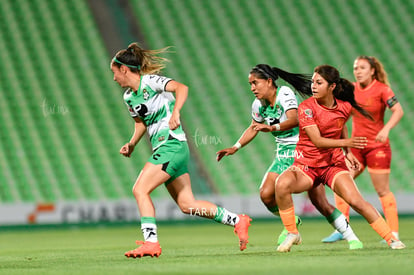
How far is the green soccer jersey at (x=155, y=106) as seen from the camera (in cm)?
691

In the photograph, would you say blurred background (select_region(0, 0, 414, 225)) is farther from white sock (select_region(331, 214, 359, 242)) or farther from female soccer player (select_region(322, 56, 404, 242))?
white sock (select_region(331, 214, 359, 242))

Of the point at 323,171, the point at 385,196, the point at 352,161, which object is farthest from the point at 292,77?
the point at 385,196

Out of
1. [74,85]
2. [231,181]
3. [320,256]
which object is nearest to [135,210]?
[231,181]

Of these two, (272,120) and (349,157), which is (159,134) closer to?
(272,120)

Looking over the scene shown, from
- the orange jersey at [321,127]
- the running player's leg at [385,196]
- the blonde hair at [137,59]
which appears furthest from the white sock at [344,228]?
the blonde hair at [137,59]

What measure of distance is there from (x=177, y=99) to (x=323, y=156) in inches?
57.4

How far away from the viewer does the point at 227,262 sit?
6.04 metres

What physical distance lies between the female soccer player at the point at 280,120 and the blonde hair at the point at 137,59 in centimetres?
100

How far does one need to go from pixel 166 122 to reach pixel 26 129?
33.3 feet

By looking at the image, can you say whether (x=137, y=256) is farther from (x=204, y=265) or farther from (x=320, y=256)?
(x=320, y=256)

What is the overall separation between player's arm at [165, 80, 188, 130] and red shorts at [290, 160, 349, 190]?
1.25m

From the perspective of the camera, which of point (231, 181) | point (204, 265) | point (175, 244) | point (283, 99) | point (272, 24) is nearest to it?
point (204, 265)

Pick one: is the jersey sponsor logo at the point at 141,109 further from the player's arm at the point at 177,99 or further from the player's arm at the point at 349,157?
the player's arm at the point at 349,157

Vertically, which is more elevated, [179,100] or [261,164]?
[179,100]
